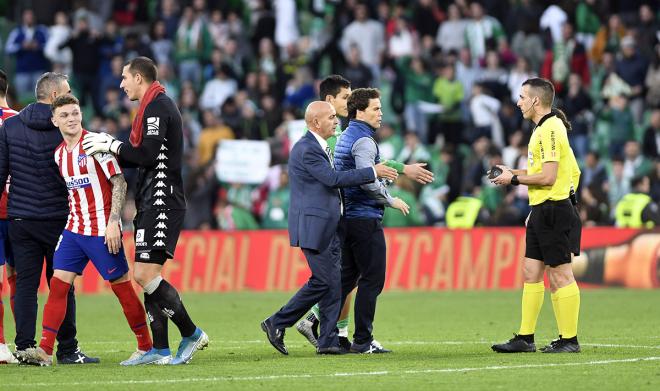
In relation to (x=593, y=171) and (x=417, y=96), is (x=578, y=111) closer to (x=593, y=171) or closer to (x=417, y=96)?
(x=593, y=171)

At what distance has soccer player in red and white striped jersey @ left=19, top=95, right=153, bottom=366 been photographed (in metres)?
11.7

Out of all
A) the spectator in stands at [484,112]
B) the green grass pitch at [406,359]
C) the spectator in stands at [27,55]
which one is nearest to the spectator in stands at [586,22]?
the spectator in stands at [484,112]

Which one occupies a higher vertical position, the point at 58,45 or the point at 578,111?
the point at 58,45

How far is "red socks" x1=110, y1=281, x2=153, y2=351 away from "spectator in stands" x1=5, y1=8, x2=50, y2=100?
56.9 ft

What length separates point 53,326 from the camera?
1173 cm

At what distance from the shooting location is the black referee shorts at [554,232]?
12.4 m

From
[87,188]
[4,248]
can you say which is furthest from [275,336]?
[4,248]

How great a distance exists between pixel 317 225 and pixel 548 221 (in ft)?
6.89

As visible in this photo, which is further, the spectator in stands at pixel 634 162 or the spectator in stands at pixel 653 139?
the spectator in stands at pixel 653 139

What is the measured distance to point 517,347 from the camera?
12.5 metres

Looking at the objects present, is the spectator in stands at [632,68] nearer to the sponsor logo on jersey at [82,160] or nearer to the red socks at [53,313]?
the sponsor logo on jersey at [82,160]

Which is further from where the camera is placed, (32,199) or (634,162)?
(634,162)

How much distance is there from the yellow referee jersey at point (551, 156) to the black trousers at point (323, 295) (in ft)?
6.35

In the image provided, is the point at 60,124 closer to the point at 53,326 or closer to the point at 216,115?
the point at 53,326
